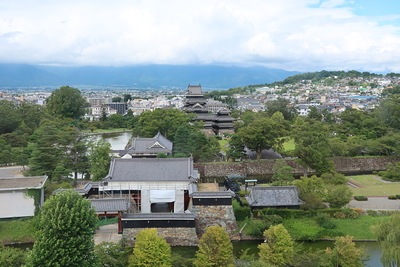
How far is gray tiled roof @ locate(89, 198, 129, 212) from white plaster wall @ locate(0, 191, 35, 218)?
14.7 ft

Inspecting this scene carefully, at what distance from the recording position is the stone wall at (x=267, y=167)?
29.2m

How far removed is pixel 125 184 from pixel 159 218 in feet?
12.4

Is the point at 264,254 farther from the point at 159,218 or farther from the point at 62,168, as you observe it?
the point at 62,168

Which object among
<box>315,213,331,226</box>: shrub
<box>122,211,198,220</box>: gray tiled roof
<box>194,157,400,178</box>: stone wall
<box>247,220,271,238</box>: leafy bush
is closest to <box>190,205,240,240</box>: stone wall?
<box>247,220,271,238</box>: leafy bush

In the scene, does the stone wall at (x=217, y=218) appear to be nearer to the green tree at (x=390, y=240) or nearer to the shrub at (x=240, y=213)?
the shrub at (x=240, y=213)

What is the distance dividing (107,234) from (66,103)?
44344mm

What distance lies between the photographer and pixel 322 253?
44.0ft

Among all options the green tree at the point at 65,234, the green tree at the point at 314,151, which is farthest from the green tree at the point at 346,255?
the green tree at the point at 314,151

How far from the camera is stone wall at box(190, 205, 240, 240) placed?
53.9ft

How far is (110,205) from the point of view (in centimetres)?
1570

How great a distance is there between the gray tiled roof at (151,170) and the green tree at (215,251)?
5503 mm

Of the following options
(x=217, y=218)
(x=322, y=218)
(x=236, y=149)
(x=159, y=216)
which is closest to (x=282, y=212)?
(x=322, y=218)

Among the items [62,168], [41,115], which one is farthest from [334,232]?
Answer: [41,115]

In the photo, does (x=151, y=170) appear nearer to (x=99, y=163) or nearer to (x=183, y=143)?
(x=99, y=163)
